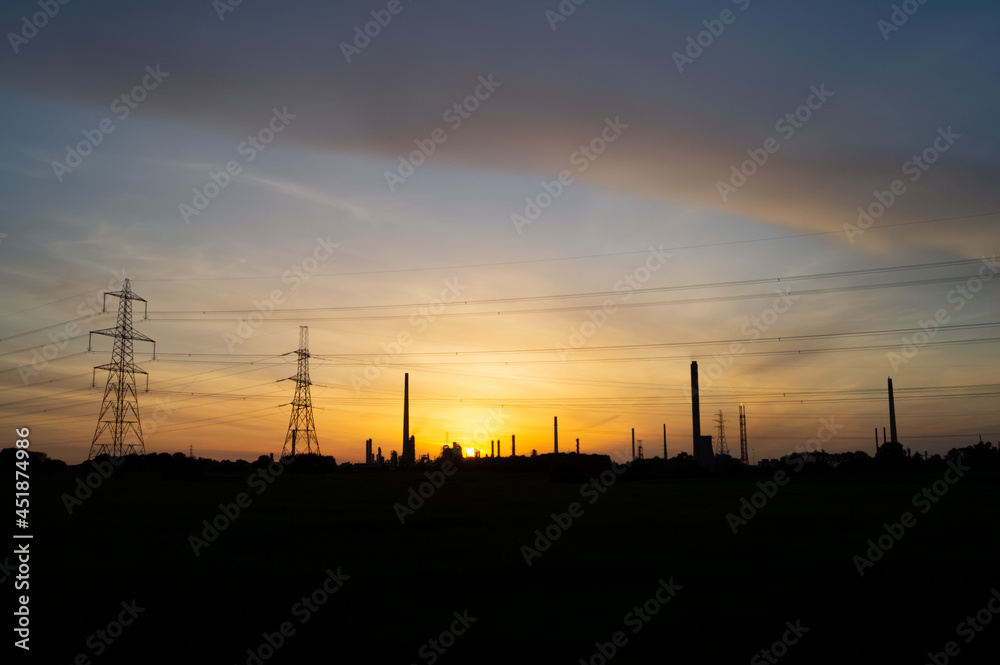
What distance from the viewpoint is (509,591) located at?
585 inches

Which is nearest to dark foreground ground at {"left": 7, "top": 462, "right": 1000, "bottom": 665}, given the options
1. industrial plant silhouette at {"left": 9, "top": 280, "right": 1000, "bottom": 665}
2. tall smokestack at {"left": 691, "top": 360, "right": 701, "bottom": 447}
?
industrial plant silhouette at {"left": 9, "top": 280, "right": 1000, "bottom": 665}

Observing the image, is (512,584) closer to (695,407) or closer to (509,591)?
(509,591)

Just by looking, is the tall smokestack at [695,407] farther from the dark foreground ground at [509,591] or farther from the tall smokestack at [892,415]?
the dark foreground ground at [509,591]

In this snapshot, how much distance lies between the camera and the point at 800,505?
36406mm

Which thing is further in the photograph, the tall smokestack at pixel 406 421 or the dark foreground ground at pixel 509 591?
the tall smokestack at pixel 406 421

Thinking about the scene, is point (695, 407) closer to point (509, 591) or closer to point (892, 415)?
point (892, 415)

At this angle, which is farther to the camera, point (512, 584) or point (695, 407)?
point (695, 407)

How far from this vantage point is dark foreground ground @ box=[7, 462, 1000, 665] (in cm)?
1114

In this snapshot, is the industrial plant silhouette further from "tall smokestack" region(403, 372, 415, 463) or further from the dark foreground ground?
"tall smokestack" region(403, 372, 415, 463)

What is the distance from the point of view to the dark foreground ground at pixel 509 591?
439 inches

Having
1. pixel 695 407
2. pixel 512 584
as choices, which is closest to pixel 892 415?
pixel 695 407

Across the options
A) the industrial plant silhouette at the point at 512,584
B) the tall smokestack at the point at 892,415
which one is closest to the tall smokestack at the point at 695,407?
the tall smokestack at the point at 892,415

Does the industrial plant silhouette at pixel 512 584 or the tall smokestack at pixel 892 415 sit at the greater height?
the tall smokestack at pixel 892 415

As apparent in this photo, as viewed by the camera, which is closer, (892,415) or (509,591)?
(509,591)
